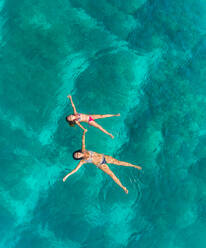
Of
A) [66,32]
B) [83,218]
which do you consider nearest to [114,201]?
[83,218]

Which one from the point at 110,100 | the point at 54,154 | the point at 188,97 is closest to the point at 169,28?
the point at 188,97

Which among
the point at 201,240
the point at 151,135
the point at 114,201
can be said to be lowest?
the point at 201,240

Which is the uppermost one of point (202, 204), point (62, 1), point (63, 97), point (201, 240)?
point (62, 1)

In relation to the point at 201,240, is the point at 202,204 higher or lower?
higher

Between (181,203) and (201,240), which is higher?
(181,203)

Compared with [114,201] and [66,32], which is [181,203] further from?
[66,32]

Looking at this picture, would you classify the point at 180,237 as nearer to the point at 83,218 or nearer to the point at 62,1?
the point at 83,218
